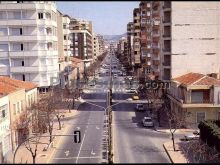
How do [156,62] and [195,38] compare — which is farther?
[156,62]

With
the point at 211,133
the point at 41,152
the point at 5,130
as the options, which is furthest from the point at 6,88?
the point at 211,133

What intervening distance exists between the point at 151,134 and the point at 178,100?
5941 mm

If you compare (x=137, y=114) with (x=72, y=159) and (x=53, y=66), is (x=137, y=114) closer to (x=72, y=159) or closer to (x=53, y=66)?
(x=53, y=66)

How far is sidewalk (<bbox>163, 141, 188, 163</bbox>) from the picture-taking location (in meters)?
31.1

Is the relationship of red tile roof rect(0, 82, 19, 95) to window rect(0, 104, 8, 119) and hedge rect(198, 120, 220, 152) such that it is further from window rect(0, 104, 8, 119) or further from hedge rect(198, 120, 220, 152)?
hedge rect(198, 120, 220, 152)

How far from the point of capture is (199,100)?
43906 mm

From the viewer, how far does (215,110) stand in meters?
44.2

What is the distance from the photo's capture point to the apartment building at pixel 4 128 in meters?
31.4

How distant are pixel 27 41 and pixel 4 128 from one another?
23.2 metres

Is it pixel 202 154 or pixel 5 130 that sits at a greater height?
pixel 5 130

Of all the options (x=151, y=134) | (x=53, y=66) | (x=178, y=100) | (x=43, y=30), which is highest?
(x=43, y=30)

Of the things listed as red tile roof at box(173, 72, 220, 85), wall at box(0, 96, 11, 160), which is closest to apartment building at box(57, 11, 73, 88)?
red tile roof at box(173, 72, 220, 85)

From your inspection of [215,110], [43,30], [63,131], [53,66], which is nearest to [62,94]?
[53,66]

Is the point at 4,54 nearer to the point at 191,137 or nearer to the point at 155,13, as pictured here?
the point at 155,13
